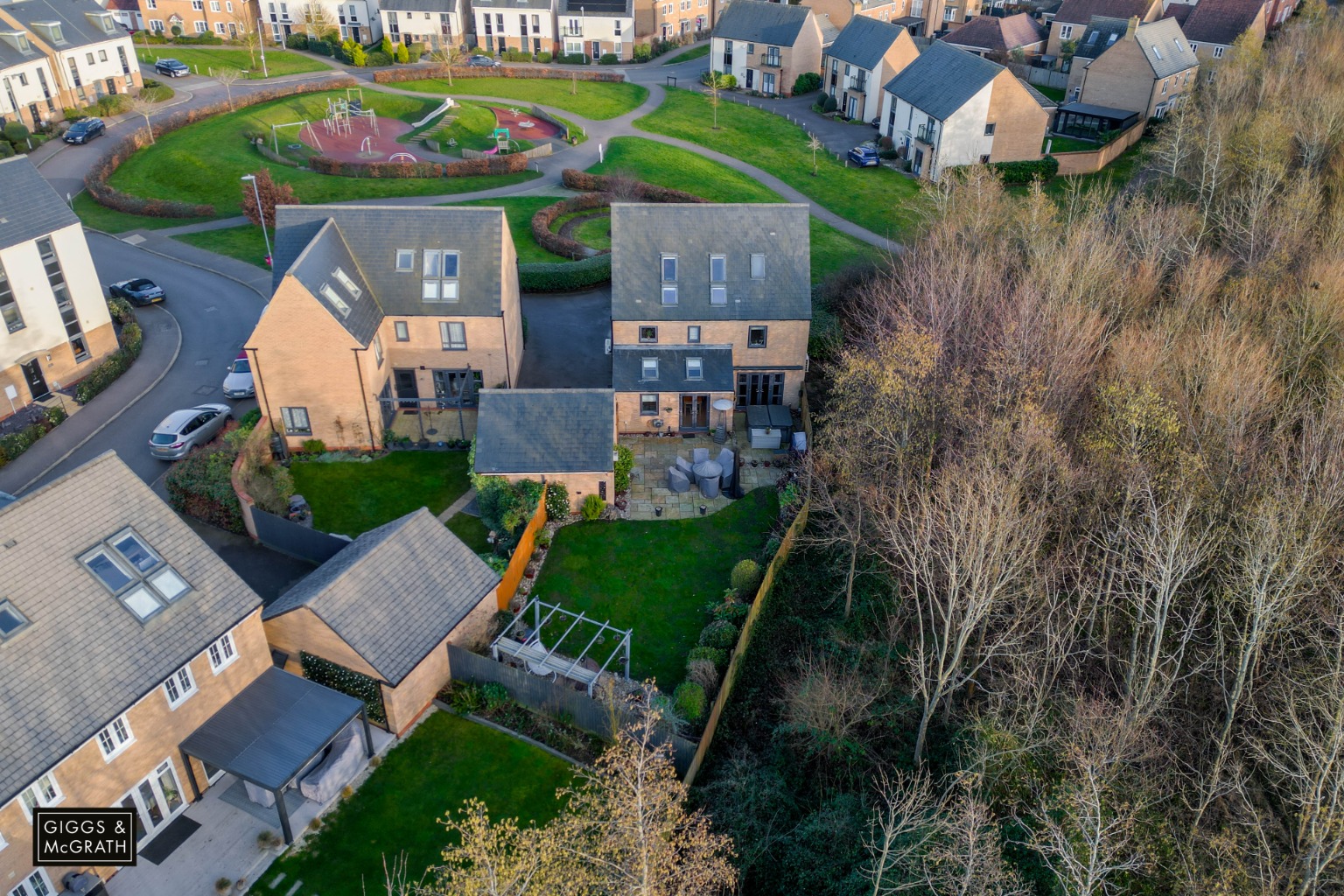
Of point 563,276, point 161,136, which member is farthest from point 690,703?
point 161,136

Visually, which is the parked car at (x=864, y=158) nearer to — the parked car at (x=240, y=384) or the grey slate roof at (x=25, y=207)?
the parked car at (x=240, y=384)

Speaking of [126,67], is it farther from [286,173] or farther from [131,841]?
[131,841]

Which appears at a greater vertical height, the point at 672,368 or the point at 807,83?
the point at 807,83

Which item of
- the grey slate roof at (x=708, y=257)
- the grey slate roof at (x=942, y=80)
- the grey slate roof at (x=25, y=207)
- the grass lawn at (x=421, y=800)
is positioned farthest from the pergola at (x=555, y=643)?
the grey slate roof at (x=942, y=80)

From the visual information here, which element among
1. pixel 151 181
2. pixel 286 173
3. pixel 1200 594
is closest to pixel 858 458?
pixel 1200 594

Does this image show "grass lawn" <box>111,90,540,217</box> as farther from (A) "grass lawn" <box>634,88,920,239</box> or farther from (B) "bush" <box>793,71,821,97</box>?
(B) "bush" <box>793,71,821,97</box>

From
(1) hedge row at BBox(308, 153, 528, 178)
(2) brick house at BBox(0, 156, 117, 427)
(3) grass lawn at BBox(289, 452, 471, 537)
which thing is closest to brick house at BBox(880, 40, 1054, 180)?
(1) hedge row at BBox(308, 153, 528, 178)

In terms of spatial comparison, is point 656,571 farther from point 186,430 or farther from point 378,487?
point 186,430
